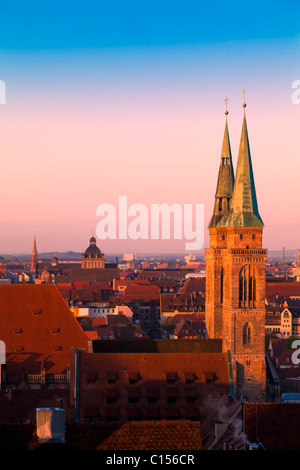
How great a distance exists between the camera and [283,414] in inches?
1722

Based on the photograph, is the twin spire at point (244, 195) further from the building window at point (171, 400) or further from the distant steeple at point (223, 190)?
the building window at point (171, 400)

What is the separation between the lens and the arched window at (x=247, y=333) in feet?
250

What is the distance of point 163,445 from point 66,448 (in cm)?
428

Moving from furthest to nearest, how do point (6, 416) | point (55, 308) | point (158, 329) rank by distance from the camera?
point (158, 329), point (55, 308), point (6, 416)

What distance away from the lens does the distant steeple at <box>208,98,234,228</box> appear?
3499 inches

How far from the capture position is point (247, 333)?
76.8 metres

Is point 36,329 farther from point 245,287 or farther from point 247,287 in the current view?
point 247,287

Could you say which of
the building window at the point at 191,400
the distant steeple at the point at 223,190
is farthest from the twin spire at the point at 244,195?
the building window at the point at 191,400

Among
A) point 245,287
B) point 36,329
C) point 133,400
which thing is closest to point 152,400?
point 133,400

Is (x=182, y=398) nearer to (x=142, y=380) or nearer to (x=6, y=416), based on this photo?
(x=142, y=380)

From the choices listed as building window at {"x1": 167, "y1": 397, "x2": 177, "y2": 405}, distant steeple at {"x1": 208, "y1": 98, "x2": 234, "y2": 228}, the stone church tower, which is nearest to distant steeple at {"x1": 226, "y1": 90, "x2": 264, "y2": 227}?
the stone church tower

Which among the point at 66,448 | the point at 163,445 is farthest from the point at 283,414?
the point at 66,448

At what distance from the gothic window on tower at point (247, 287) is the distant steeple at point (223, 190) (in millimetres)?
11055

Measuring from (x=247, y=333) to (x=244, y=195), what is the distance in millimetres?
13228
